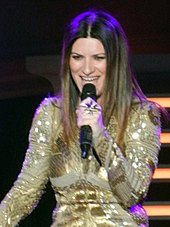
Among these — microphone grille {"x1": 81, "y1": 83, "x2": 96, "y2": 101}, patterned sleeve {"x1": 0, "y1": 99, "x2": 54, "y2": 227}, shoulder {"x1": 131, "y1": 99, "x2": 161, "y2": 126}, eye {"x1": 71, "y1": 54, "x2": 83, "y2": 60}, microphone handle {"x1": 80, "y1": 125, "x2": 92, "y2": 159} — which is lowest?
patterned sleeve {"x1": 0, "y1": 99, "x2": 54, "y2": 227}

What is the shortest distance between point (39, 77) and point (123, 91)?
6.95 feet

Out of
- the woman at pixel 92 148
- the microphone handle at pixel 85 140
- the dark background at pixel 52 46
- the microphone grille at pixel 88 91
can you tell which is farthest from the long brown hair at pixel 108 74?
the dark background at pixel 52 46

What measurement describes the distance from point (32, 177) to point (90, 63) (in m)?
0.39

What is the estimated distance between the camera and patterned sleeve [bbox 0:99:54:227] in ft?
7.54

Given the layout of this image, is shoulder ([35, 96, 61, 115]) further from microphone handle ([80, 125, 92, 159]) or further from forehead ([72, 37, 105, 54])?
microphone handle ([80, 125, 92, 159])

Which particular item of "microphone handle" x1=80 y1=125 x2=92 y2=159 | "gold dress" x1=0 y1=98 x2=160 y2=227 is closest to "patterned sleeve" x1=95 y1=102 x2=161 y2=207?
"gold dress" x1=0 y1=98 x2=160 y2=227

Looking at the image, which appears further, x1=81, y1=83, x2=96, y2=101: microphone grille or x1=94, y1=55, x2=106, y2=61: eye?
x1=94, y1=55, x2=106, y2=61: eye

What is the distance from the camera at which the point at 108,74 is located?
89.0 inches

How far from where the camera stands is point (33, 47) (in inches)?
153

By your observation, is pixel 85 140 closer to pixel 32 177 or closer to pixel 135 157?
pixel 135 157

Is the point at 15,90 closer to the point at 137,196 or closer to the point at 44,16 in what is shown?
the point at 44,16

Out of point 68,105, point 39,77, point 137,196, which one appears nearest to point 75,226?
point 137,196

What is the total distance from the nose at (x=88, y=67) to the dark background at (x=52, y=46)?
155cm

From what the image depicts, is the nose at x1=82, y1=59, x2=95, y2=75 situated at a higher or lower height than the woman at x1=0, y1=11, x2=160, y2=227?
higher
